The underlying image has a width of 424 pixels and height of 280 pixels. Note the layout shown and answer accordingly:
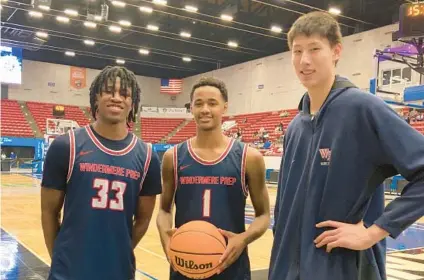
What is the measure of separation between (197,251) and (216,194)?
34 centimetres

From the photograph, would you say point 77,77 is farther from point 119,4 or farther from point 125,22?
point 119,4

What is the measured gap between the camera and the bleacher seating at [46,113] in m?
25.1

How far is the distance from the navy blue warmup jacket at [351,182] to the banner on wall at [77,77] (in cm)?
2658

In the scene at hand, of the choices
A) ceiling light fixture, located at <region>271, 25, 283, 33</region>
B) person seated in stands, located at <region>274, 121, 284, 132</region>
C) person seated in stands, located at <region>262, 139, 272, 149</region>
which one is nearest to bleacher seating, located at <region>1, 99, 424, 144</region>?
person seated in stands, located at <region>274, 121, 284, 132</region>

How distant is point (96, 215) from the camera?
6.42ft

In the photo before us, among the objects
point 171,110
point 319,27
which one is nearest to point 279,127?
point 171,110

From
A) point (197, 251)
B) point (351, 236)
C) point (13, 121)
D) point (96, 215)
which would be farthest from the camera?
point (13, 121)

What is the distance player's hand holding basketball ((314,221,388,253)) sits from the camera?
140 centimetres

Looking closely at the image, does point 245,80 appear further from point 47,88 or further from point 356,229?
point 356,229

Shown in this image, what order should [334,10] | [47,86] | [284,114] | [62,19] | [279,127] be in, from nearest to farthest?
[334,10], [62,19], [279,127], [284,114], [47,86]

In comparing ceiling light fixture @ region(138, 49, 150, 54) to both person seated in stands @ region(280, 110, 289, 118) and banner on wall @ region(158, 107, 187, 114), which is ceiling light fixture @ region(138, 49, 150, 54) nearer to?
banner on wall @ region(158, 107, 187, 114)

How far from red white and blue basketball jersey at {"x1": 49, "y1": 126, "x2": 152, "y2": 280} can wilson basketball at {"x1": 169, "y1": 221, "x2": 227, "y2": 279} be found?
0.73 feet

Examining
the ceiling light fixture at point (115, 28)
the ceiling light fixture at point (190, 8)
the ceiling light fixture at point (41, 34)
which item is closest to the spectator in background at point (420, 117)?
the ceiling light fixture at point (190, 8)

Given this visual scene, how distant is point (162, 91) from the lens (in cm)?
2928
